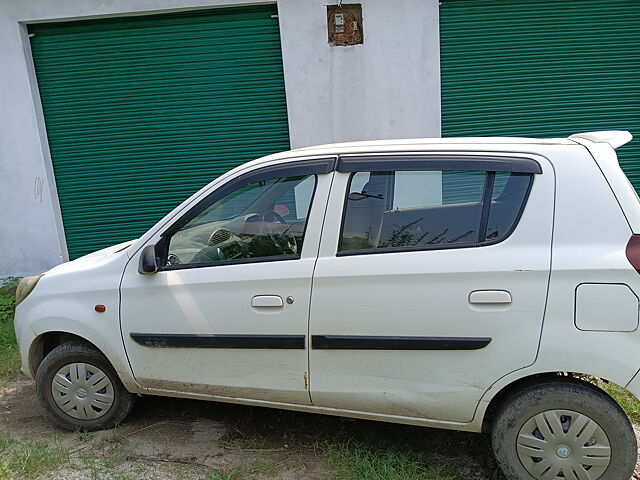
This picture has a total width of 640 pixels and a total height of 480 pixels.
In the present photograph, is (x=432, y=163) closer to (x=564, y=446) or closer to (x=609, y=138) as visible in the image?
(x=609, y=138)

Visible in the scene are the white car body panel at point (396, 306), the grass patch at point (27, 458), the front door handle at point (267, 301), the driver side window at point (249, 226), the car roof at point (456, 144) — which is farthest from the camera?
the grass patch at point (27, 458)

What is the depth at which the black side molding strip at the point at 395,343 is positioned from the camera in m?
2.46

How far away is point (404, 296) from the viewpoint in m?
2.51

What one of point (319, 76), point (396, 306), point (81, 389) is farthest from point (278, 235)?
point (319, 76)

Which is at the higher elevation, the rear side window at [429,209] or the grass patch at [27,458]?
the rear side window at [429,209]

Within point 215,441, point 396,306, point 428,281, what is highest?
point 428,281

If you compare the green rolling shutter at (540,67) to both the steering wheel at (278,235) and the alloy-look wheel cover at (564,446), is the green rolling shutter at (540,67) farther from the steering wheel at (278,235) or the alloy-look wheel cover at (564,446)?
the alloy-look wheel cover at (564,446)

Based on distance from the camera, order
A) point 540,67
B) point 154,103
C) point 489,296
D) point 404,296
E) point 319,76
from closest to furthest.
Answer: point 489,296, point 404,296, point 319,76, point 540,67, point 154,103

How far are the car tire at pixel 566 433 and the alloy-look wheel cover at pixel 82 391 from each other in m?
2.34

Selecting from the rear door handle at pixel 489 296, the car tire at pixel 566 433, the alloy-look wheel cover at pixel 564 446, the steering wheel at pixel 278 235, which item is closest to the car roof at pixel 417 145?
the steering wheel at pixel 278 235

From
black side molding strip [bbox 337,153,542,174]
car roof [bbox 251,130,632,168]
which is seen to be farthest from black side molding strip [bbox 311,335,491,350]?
car roof [bbox 251,130,632,168]

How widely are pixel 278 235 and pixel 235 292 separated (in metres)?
0.39

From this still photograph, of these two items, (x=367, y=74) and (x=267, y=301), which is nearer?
(x=267, y=301)

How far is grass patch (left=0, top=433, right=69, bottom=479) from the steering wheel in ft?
5.89
